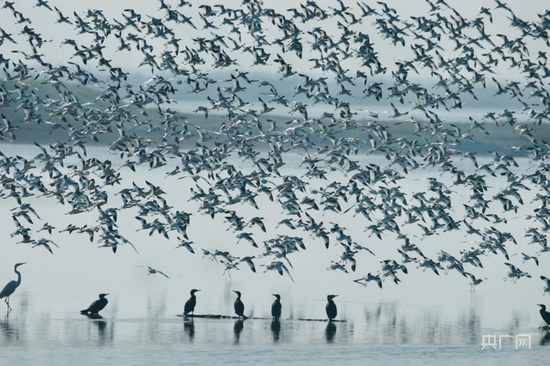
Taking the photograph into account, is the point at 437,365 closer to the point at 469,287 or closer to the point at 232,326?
the point at 232,326

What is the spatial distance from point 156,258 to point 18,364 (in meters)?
20.6

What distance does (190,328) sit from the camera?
36.2 m

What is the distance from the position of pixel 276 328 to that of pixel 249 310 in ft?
10.2

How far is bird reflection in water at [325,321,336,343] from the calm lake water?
3 cm

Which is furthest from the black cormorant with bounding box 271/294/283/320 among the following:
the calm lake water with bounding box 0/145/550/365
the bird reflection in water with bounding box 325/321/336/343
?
the bird reflection in water with bounding box 325/321/336/343

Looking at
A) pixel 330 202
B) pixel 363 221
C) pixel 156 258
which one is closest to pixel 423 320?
pixel 330 202

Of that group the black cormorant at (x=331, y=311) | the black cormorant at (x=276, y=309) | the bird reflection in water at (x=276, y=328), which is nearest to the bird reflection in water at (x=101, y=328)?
the bird reflection in water at (x=276, y=328)

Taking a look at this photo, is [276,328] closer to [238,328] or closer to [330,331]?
[238,328]

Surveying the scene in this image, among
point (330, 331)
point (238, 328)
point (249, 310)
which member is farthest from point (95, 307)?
point (330, 331)

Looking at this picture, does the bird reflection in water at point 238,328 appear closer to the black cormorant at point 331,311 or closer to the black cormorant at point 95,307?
the black cormorant at point 331,311

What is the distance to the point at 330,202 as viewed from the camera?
4956 cm

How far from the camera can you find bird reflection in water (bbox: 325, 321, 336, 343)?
35.5 meters

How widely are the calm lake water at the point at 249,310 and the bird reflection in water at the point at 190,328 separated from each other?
62 mm

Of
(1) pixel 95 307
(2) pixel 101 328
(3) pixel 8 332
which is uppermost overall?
(1) pixel 95 307
